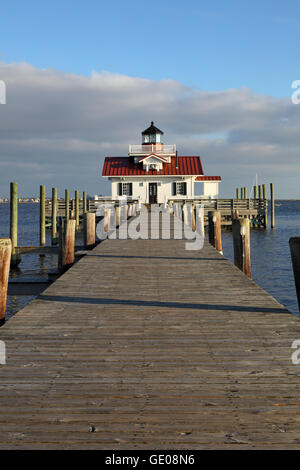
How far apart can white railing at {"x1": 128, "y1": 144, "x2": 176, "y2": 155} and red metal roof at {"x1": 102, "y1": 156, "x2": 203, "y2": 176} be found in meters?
1.17

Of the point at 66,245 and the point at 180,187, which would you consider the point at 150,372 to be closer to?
the point at 66,245

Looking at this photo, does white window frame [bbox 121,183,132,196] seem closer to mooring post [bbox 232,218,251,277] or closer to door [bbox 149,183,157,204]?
door [bbox 149,183,157,204]

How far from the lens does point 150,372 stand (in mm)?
3869

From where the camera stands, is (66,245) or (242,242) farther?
(66,245)

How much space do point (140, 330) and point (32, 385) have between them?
1.76 meters

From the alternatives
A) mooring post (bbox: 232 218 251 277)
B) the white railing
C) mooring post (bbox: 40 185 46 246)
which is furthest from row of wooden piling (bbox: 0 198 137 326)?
the white railing

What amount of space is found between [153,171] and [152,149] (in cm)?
243

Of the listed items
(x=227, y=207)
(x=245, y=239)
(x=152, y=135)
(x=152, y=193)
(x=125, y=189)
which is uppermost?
(x=152, y=135)

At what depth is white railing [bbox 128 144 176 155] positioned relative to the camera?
154 feet

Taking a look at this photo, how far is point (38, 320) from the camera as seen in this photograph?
551 cm

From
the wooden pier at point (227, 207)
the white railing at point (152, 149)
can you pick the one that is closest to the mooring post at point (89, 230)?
Answer: the wooden pier at point (227, 207)

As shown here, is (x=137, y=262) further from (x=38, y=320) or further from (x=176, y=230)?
(x=176, y=230)

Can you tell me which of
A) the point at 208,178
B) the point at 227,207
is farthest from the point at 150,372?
the point at 208,178
